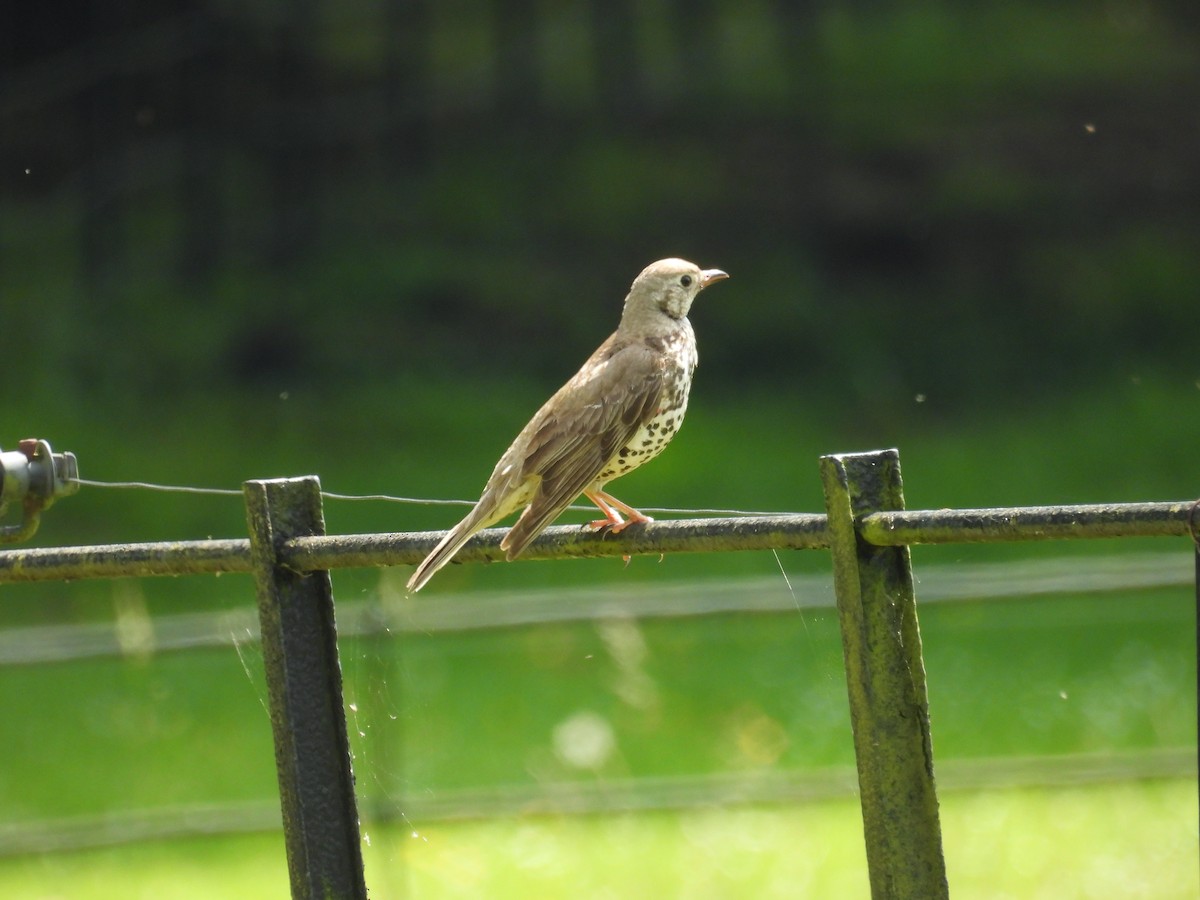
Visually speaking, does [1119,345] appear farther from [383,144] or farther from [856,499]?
[856,499]

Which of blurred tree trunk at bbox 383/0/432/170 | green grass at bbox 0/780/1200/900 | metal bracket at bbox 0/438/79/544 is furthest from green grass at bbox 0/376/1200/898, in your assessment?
blurred tree trunk at bbox 383/0/432/170

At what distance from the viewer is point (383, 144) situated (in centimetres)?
2378

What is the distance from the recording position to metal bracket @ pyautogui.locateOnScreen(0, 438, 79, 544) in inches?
127

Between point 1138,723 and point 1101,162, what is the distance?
56.4ft

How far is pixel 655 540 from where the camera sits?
9.09 feet

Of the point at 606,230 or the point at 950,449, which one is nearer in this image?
the point at 950,449

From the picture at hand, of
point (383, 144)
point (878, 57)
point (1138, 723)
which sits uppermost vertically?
point (878, 57)

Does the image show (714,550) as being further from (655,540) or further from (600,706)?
(600,706)

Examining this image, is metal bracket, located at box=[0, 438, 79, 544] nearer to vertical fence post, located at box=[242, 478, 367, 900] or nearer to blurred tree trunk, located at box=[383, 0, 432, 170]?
vertical fence post, located at box=[242, 478, 367, 900]

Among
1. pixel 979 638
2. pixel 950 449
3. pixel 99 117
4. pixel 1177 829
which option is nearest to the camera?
pixel 1177 829

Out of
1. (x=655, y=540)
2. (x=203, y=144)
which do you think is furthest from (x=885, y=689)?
(x=203, y=144)

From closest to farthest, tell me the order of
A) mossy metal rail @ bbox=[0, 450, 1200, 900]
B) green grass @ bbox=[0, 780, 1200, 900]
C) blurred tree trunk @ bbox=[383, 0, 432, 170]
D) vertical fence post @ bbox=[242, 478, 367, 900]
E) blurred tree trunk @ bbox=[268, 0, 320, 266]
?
mossy metal rail @ bbox=[0, 450, 1200, 900] < vertical fence post @ bbox=[242, 478, 367, 900] < green grass @ bbox=[0, 780, 1200, 900] < blurred tree trunk @ bbox=[268, 0, 320, 266] < blurred tree trunk @ bbox=[383, 0, 432, 170]

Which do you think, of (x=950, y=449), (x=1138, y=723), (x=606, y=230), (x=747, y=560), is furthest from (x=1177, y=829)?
(x=606, y=230)

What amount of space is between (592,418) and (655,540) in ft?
4.32
